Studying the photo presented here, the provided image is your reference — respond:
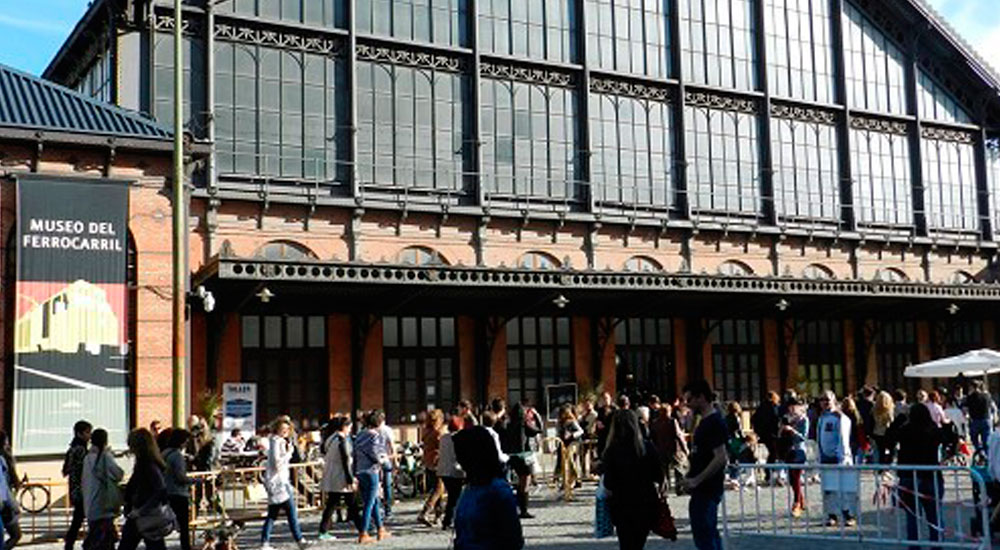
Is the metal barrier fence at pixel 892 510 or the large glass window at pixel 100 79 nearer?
the metal barrier fence at pixel 892 510

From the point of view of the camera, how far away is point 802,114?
36.1 meters

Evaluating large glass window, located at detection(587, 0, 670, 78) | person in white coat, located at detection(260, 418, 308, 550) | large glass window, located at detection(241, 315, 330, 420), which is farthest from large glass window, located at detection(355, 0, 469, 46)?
person in white coat, located at detection(260, 418, 308, 550)

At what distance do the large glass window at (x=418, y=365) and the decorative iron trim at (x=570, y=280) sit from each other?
12.5 feet

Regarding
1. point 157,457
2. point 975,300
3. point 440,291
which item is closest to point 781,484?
point 440,291

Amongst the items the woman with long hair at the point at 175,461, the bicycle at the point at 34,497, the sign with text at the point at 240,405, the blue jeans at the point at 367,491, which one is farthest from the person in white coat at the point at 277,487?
the sign with text at the point at 240,405

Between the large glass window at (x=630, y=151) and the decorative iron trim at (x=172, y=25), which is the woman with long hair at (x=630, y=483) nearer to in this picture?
the decorative iron trim at (x=172, y=25)

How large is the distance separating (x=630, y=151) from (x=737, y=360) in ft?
24.3

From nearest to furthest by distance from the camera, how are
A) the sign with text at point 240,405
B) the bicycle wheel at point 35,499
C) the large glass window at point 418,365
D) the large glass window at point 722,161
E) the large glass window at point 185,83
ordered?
the bicycle wheel at point 35,499
the sign with text at point 240,405
the large glass window at point 185,83
the large glass window at point 418,365
the large glass window at point 722,161

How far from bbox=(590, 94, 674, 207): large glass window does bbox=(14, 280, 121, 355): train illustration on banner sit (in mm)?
15937

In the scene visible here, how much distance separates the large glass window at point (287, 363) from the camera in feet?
86.5

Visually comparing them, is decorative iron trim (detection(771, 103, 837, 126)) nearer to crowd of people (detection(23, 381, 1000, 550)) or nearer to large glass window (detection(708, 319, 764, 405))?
large glass window (detection(708, 319, 764, 405))

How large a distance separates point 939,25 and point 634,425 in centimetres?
3413

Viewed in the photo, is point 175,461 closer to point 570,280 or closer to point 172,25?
point 570,280

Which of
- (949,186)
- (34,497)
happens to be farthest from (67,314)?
(949,186)
